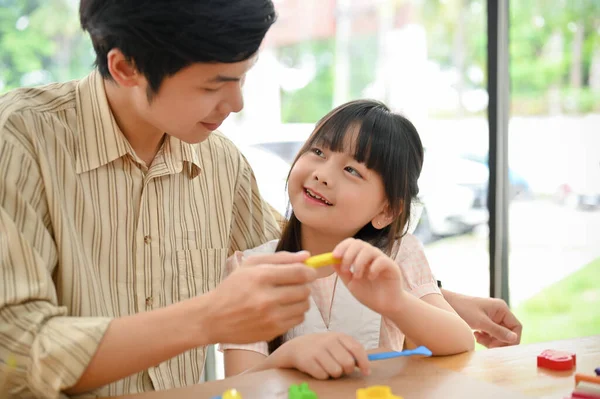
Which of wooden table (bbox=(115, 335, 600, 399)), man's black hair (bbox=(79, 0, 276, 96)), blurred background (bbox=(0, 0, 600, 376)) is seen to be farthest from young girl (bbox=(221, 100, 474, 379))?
blurred background (bbox=(0, 0, 600, 376))

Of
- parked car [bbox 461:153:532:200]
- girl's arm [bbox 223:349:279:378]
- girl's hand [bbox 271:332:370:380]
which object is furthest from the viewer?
parked car [bbox 461:153:532:200]

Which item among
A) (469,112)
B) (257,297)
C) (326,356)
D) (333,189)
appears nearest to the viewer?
(257,297)

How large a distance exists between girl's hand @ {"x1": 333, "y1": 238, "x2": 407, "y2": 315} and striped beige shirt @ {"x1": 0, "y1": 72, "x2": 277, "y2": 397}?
0.40 metres

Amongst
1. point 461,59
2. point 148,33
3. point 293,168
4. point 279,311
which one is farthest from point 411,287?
point 461,59

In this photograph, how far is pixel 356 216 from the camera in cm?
160

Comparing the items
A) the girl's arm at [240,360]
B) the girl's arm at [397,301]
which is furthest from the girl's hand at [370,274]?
the girl's arm at [240,360]

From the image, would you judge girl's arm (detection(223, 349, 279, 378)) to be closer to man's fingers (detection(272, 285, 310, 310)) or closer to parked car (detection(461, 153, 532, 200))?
man's fingers (detection(272, 285, 310, 310))

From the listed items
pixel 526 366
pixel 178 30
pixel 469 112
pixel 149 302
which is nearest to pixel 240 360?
pixel 149 302

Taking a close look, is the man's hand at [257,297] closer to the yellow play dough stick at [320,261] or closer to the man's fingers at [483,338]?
the yellow play dough stick at [320,261]

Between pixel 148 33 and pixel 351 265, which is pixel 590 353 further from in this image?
pixel 148 33

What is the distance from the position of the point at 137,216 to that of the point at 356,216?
18.9 inches

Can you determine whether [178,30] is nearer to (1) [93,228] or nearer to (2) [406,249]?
(1) [93,228]

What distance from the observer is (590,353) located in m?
1.31

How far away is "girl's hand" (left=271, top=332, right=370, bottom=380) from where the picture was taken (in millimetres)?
1167
